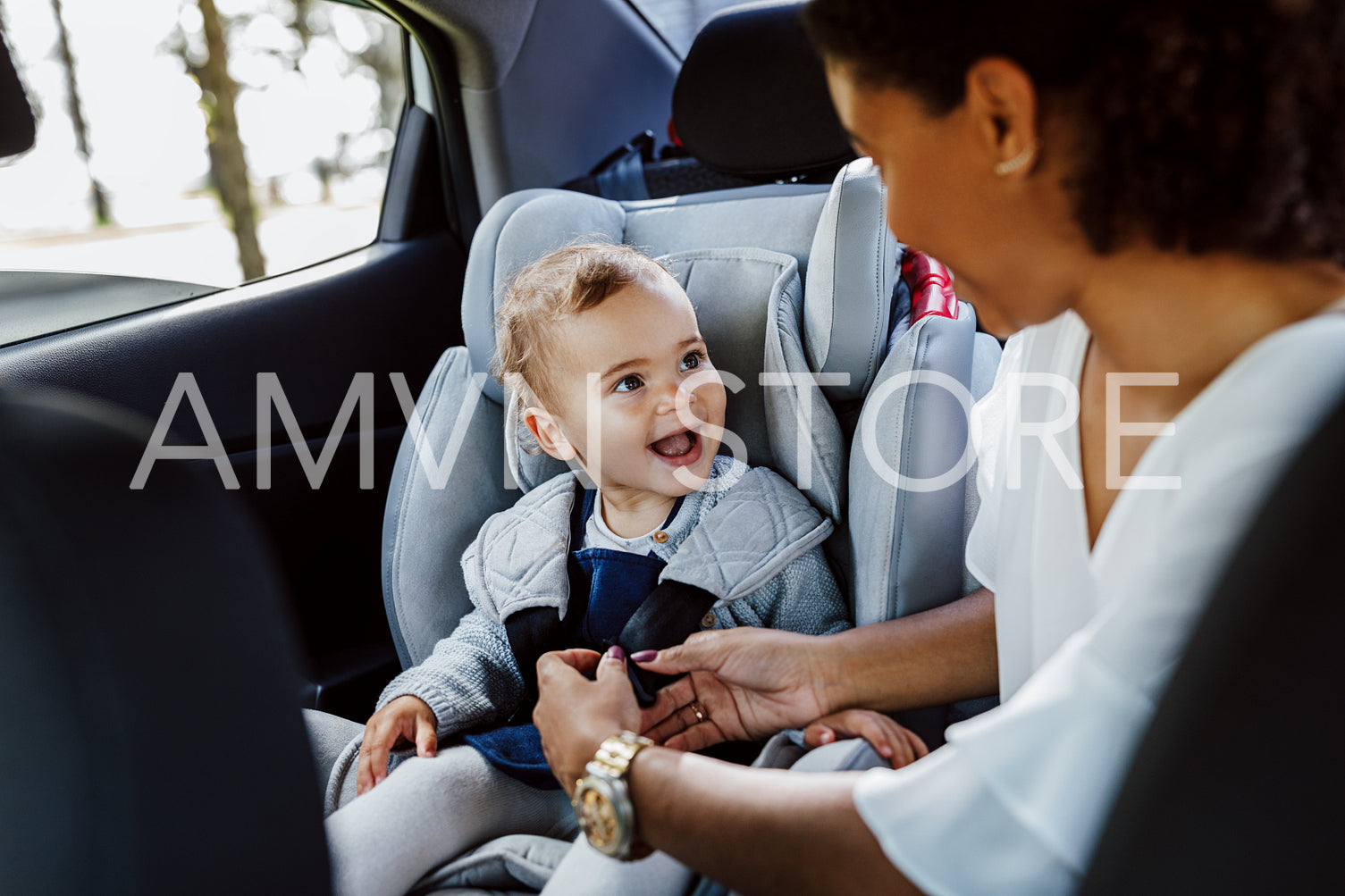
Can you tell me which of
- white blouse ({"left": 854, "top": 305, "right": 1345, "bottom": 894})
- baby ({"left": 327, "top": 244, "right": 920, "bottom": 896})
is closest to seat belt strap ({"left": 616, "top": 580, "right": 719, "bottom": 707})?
baby ({"left": 327, "top": 244, "right": 920, "bottom": 896})

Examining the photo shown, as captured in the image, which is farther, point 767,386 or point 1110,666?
point 767,386

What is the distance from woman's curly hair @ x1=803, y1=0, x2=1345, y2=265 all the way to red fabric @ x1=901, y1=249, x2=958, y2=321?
27.6 inches

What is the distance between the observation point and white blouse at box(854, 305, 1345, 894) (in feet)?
1.75

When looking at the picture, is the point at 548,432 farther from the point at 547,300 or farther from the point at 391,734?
the point at 391,734

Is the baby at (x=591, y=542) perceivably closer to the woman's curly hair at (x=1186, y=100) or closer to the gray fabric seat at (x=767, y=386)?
the gray fabric seat at (x=767, y=386)

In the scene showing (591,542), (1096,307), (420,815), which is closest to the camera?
(1096,307)

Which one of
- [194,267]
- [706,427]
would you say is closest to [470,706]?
[706,427]

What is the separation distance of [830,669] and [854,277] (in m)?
0.54

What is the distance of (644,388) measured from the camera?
139 cm

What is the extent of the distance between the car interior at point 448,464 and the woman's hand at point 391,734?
0.22 m

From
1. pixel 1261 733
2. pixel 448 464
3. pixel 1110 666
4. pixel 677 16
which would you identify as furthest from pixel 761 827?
pixel 677 16

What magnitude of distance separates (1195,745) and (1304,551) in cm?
10

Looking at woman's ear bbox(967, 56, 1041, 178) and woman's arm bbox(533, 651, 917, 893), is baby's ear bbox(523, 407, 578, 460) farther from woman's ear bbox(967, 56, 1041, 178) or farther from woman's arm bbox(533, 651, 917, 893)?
woman's ear bbox(967, 56, 1041, 178)

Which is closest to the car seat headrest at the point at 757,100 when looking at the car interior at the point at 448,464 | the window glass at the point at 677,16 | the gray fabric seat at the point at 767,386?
the car interior at the point at 448,464
